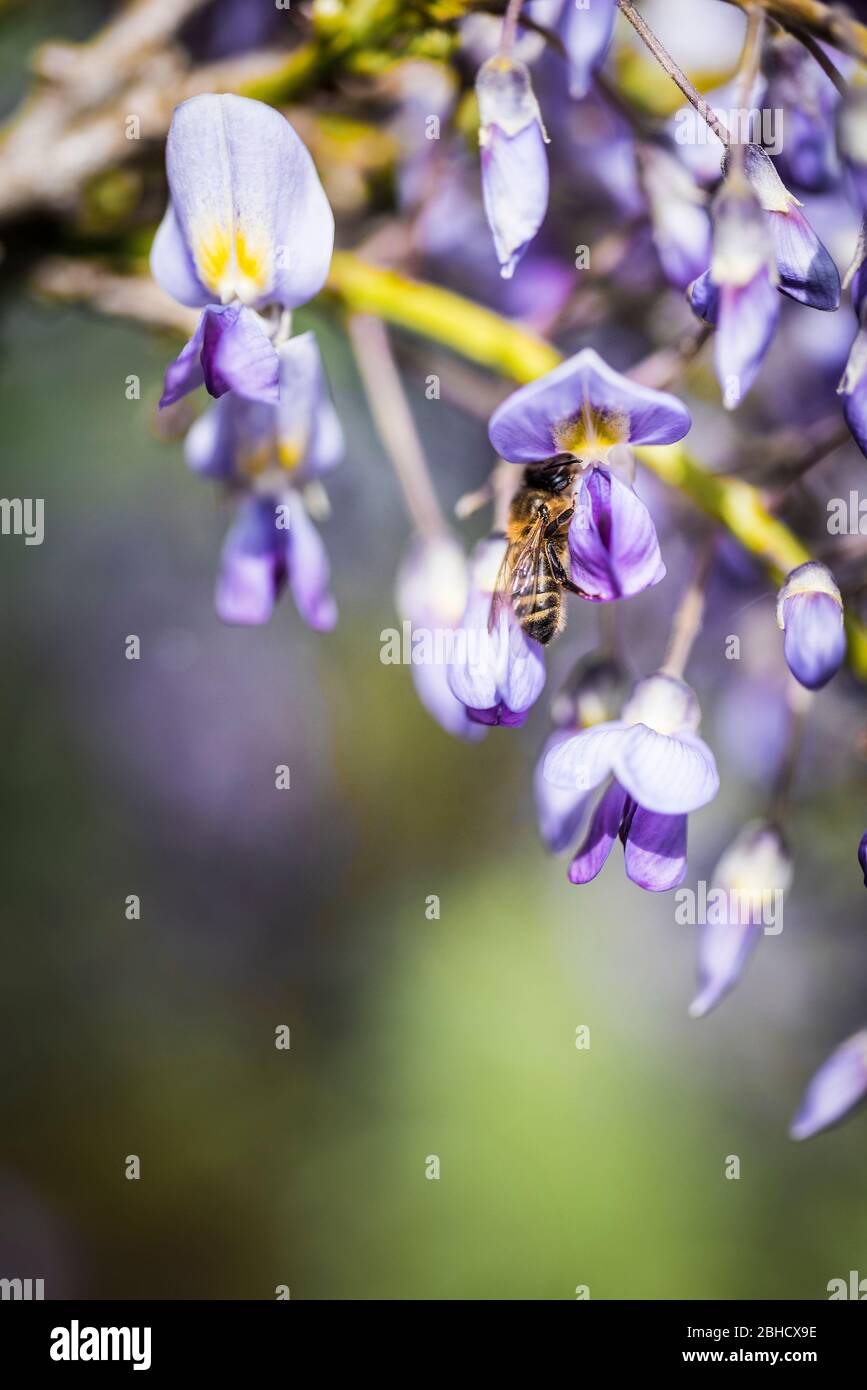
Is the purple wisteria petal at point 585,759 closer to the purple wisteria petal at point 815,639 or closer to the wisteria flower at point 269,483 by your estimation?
the purple wisteria petal at point 815,639

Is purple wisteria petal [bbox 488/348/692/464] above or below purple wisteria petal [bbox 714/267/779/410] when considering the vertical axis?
below

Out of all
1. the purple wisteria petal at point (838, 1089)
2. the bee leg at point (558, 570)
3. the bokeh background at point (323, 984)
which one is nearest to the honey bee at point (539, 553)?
the bee leg at point (558, 570)

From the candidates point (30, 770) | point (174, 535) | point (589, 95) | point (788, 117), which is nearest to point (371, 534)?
point (174, 535)

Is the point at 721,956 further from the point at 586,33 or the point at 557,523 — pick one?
the point at 586,33

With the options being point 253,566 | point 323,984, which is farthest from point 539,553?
point 323,984

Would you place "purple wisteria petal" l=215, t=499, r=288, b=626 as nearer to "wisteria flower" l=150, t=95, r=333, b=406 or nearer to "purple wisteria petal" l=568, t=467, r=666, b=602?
"wisteria flower" l=150, t=95, r=333, b=406

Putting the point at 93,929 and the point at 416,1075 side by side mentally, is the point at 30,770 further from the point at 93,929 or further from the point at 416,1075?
the point at 416,1075

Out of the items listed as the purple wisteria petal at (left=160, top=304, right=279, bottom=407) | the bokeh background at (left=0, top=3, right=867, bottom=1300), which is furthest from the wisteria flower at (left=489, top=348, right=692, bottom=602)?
the bokeh background at (left=0, top=3, right=867, bottom=1300)
